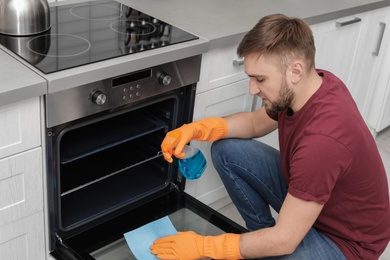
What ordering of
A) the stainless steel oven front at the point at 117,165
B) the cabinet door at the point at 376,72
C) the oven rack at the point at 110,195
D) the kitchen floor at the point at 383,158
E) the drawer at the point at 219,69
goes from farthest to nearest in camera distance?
the cabinet door at the point at 376,72, the kitchen floor at the point at 383,158, the drawer at the point at 219,69, the oven rack at the point at 110,195, the stainless steel oven front at the point at 117,165

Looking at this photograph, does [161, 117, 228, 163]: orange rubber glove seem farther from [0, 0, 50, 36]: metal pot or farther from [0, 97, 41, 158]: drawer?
[0, 0, 50, 36]: metal pot

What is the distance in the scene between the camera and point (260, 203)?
204 centimetres

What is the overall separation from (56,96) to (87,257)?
1.72ft

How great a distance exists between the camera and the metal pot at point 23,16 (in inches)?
68.3

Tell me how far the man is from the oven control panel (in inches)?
6.5

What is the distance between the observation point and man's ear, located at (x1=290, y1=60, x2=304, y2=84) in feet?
4.98

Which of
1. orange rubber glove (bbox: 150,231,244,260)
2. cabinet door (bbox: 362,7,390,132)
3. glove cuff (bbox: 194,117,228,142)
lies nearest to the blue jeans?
glove cuff (bbox: 194,117,228,142)

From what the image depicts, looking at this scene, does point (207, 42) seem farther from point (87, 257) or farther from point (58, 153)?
point (87, 257)

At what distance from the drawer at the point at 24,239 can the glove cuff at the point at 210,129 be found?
23.7 inches

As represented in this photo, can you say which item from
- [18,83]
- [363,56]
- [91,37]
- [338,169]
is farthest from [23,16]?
[363,56]

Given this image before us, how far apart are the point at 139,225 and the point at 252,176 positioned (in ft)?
1.43

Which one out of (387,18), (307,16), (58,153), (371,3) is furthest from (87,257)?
(387,18)

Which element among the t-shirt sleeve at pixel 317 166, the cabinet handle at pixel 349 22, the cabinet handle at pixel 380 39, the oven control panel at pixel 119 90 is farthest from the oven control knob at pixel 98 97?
the cabinet handle at pixel 380 39

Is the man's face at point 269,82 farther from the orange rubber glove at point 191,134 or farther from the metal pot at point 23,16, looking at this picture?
the metal pot at point 23,16
